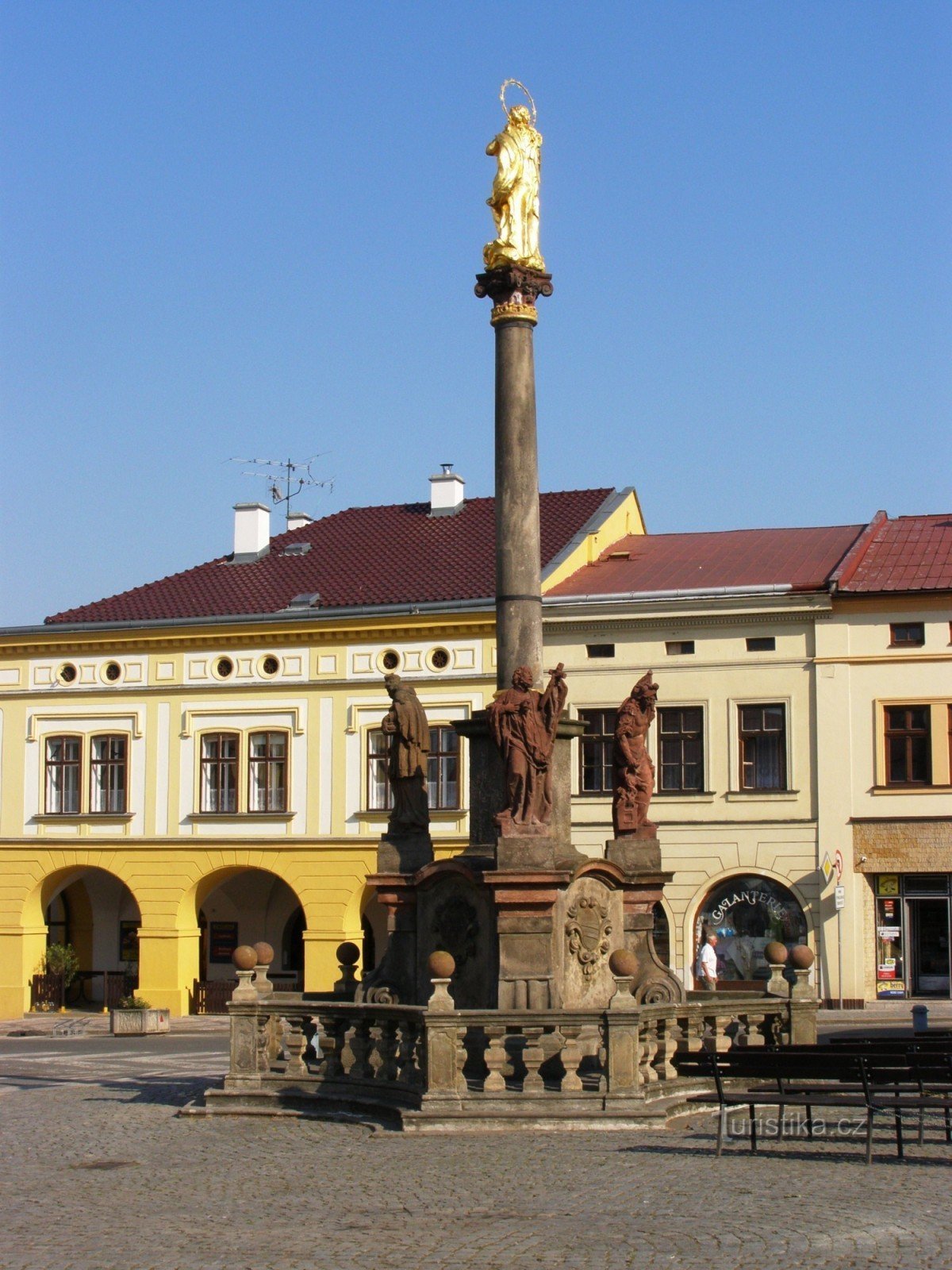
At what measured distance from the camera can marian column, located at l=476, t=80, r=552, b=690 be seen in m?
17.9

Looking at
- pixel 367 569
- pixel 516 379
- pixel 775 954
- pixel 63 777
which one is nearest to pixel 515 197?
pixel 516 379

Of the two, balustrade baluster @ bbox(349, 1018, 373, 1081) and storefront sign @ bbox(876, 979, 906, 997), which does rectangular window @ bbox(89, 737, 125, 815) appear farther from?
balustrade baluster @ bbox(349, 1018, 373, 1081)

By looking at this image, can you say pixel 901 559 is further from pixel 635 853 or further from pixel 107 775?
pixel 635 853

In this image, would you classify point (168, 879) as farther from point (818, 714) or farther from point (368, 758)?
point (818, 714)

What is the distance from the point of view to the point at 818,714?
109ft

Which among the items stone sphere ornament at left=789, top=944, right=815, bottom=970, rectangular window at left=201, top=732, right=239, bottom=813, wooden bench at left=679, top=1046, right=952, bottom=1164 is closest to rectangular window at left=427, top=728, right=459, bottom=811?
rectangular window at left=201, top=732, right=239, bottom=813

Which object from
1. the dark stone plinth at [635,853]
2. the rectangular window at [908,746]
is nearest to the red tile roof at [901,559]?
the rectangular window at [908,746]

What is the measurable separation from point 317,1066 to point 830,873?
58.2 feet

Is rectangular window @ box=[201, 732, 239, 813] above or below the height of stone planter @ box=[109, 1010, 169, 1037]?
above

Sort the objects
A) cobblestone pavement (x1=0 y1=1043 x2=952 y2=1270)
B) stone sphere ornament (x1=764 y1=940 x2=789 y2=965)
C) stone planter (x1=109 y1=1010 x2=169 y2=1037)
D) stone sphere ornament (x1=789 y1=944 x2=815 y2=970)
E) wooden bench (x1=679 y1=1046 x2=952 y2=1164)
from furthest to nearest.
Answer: stone planter (x1=109 y1=1010 x2=169 y2=1037), stone sphere ornament (x1=764 y1=940 x2=789 y2=965), stone sphere ornament (x1=789 y1=944 x2=815 y2=970), wooden bench (x1=679 y1=1046 x2=952 y2=1164), cobblestone pavement (x1=0 y1=1043 x2=952 y2=1270)

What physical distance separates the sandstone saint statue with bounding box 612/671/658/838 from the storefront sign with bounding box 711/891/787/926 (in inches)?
571

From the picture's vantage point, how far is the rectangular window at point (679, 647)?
3431 centimetres

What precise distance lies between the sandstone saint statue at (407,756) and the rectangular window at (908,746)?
16090mm

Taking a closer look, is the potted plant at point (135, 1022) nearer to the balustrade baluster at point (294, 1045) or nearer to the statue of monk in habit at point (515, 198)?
the balustrade baluster at point (294, 1045)
